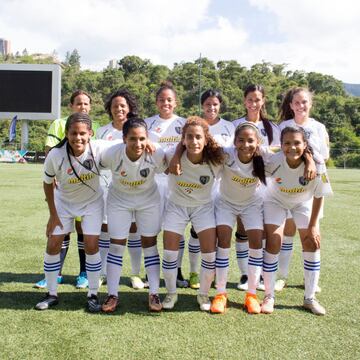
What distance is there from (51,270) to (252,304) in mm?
1686

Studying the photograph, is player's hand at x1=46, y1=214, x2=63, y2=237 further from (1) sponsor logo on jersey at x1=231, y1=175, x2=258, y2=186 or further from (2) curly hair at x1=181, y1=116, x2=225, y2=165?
(1) sponsor logo on jersey at x1=231, y1=175, x2=258, y2=186

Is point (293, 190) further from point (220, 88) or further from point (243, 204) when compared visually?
point (220, 88)

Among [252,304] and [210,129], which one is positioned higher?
[210,129]

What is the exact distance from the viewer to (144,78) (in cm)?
6106

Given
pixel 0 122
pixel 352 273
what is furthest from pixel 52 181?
pixel 0 122

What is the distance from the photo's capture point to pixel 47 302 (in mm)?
3602

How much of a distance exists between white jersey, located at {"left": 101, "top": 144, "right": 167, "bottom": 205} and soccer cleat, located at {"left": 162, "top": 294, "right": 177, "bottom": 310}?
2.67 feet

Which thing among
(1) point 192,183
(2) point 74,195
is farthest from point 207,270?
(2) point 74,195

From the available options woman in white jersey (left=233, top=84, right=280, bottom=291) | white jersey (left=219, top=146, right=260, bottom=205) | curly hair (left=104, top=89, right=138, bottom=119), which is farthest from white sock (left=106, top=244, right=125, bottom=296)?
curly hair (left=104, top=89, right=138, bottom=119)

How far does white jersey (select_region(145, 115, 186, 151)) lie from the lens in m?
4.51

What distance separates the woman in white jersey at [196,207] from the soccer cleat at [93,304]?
542 mm

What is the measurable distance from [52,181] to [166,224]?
40.1 inches

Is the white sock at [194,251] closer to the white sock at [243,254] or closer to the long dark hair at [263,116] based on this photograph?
the white sock at [243,254]

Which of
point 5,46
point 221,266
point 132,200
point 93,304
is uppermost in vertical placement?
point 5,46
